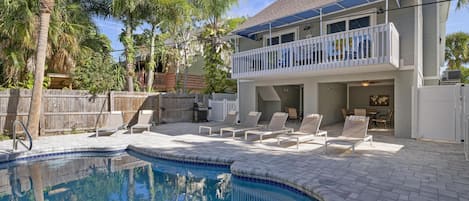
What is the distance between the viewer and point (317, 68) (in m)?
10.3

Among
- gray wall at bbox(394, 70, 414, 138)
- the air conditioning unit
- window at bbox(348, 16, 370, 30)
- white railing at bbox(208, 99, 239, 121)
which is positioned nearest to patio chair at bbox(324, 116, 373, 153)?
gray wall at bbox(394, 70, 414, 138)

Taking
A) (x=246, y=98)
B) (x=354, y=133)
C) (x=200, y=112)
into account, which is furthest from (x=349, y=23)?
(x=200, y=112)

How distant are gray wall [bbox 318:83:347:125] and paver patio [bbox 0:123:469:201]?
366cm

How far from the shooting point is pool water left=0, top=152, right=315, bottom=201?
557 cm

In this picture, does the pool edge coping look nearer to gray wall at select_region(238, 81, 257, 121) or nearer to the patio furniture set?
the patio furniture set

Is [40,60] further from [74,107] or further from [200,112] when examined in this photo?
A: [200,112]

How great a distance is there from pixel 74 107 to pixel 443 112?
1430cm

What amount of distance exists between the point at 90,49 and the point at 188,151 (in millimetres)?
9023

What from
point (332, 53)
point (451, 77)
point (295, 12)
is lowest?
point (451, 77)

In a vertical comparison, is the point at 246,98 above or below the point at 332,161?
above

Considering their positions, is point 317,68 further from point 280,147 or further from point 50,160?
point 50,160

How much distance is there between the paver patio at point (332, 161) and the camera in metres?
4.61

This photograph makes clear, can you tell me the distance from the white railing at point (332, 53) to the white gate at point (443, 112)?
5.31 feet

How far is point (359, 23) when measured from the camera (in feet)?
→ 36.6
